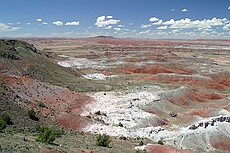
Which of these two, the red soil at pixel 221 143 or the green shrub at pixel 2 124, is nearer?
the green shrub at pixel 2 124

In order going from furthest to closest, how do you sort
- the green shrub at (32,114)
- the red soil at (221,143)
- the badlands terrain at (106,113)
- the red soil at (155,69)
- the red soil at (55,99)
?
1. the red soil at (155,69)
2. the red soil at (221,143)
3. the red soil at (55,99)
4. the green shrub at (32,114)
5. the badlands terrain at (106,113)

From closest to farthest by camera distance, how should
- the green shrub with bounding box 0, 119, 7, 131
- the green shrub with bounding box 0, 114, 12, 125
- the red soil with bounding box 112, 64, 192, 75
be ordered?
the green shrub with bounding box 0, 119, 7, 131 < the green shrub with bounding box 0, 114, 12, 125 < the red soil with bounding box 112, 64, 192, 75

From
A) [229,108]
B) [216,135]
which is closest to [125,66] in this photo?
[229,108]

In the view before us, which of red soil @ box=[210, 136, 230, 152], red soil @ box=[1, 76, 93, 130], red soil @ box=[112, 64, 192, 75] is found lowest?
A: red soil @ box=[210, 136, 230, 152]

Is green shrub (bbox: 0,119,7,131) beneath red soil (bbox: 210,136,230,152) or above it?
above

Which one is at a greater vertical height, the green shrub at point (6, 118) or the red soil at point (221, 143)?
the green shrub at point (6, 118)

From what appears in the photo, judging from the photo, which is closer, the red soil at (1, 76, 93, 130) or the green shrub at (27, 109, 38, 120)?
the green shrub at (27, 109, 38, 120)

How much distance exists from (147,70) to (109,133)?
67.1 m

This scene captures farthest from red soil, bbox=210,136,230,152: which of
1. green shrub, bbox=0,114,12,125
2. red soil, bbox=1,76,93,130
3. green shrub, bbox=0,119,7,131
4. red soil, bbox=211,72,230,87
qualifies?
red soil, bbox=211,72,230,87

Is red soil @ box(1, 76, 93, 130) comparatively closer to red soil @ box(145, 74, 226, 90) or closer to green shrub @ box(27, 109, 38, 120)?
green shrub @ box(27, 109, 38, 120)

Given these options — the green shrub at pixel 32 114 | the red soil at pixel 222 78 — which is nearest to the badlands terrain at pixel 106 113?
the green shrub at pixel 32 114

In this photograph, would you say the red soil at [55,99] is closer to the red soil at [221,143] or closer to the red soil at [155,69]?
the red soil at [221,143]

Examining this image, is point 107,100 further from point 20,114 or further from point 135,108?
point 20,114

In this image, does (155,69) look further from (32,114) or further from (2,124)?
(2,124)
